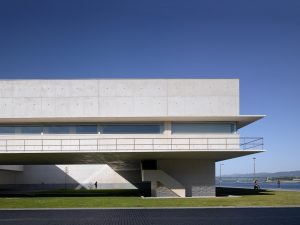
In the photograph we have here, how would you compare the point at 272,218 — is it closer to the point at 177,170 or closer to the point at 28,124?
the point at 177,170

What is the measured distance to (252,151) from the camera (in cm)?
2705

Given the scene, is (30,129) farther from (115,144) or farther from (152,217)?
(152,217)

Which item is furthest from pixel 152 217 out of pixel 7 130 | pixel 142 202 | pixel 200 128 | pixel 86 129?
pixel 7 130

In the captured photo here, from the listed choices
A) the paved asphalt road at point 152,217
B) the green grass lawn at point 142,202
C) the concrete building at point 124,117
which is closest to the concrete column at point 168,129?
the concrete building at point 124,117

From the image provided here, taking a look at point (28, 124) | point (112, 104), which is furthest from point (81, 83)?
point (28, 124)

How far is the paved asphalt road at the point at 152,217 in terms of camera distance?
48.8 ft

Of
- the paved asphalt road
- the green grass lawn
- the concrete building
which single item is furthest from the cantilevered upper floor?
the paved asphalt road

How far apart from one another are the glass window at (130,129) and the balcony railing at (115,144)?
546mm

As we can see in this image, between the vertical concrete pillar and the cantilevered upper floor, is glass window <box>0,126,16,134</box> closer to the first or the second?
the cantilevered upper floor

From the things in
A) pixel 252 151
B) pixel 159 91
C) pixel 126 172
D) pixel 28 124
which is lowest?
pixel 126 172

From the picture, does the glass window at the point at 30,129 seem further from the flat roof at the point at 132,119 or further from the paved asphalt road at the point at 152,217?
the paved asphalt road at the point at 152,217

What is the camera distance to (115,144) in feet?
94.4

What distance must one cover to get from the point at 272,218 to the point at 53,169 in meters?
42.5

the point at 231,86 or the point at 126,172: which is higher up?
the point at 231,86
